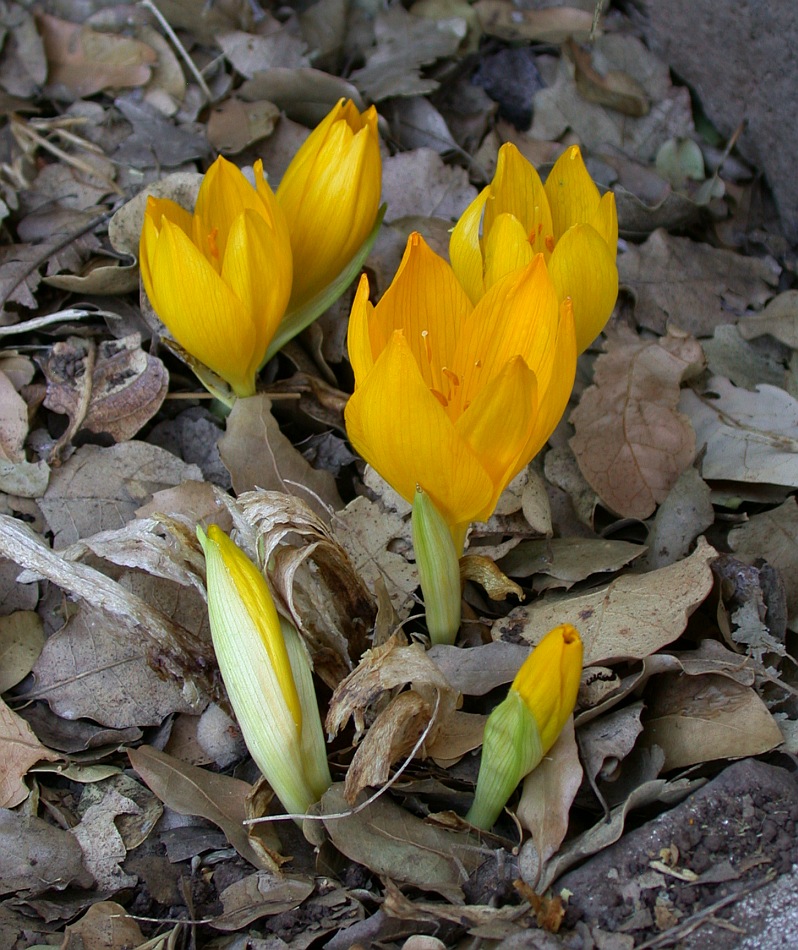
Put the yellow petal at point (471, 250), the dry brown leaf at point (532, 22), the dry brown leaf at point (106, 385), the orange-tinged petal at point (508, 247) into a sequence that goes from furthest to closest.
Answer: the dry brown leaf at point (532, 22)
the dry brown leaf at point (106, 385)
the yellow petal at point (471, 250)
the orange-tinged petal at point (508, 247)

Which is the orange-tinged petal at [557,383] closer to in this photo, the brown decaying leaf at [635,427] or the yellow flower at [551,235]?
the yellow flower at [551,235]

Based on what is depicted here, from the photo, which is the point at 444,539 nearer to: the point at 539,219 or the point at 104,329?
the point at 539,219

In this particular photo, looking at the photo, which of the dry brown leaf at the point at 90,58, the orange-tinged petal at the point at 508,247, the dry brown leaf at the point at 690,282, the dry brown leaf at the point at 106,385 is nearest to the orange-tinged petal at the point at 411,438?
the orange-tinged petal at the point at 508,247

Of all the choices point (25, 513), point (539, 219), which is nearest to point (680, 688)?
point (539, 219)

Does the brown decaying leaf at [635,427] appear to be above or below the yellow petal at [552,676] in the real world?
below

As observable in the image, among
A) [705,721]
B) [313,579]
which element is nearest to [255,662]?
[313,579]

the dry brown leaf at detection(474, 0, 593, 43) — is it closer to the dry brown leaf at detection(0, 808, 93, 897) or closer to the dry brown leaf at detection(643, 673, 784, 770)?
the dry brown leaf at detection(643, 673, 784, 770)

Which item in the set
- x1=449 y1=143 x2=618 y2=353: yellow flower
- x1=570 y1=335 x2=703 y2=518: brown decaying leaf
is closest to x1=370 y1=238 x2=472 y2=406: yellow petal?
x1=449 y1=143 x2=618 y2=353: yellow flower

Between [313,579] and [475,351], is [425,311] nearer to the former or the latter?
[475,351]
